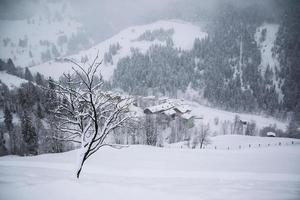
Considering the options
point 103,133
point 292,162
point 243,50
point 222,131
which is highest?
point 243,50

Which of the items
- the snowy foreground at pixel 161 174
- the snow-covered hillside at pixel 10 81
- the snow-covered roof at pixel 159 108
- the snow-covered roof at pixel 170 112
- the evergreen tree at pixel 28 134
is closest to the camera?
the snowy foreground at pixel 161 174

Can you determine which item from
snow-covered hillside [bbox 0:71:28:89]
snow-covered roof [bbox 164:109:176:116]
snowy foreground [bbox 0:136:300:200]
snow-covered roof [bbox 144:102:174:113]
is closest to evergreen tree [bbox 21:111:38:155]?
snowy foreground [bbox 0:136:300:200]

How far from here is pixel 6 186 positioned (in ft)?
23.3

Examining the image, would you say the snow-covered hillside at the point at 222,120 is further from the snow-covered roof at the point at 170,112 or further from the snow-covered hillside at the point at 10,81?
the snow-covered hillside at the point at 10,81

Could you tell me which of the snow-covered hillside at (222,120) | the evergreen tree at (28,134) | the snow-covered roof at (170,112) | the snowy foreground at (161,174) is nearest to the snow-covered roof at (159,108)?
the snow-covered roof at (170,112)

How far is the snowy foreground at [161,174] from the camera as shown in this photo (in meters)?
7.04

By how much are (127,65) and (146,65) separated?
61.5 ft

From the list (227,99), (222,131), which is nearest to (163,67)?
(227,99)

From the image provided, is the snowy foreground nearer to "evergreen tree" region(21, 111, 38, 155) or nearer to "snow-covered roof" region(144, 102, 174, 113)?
"evergreen tree" region(21, 111, 38, 155)

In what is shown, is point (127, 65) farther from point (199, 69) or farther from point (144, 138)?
point (144, 138)

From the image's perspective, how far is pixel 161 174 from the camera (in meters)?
20.1

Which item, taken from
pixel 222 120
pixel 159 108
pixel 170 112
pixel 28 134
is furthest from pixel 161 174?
pixel 222 120

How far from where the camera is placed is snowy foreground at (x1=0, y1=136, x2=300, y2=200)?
23.1ft

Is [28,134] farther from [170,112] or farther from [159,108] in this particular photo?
[170,112]
